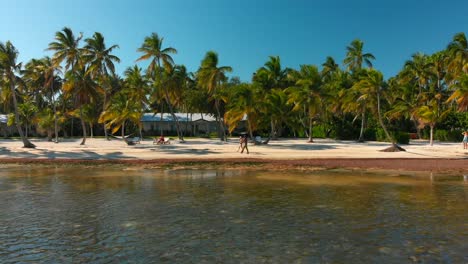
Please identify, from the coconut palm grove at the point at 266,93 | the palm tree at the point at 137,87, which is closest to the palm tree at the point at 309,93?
the coconut palm grove at the point at 266,93

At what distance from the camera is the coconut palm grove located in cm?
3559

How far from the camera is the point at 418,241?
25.4 ft

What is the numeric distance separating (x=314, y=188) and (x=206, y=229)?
676 centimetres

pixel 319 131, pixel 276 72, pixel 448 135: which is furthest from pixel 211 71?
pixel 448 135

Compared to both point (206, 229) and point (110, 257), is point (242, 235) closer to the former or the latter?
point (206, 229)

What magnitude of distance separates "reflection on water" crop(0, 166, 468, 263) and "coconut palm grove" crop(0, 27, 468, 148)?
18991 mm

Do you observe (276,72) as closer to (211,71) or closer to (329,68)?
(211,71)

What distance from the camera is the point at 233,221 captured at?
9359mm

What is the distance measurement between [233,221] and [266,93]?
29743 millimetres

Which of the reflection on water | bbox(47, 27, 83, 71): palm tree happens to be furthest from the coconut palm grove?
the reflection on water

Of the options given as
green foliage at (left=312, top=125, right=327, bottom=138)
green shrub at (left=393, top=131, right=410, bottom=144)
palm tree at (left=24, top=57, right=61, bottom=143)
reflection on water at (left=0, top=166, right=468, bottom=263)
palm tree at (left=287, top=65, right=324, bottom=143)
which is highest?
palm tree at (left=24, top=57, right=61, bottom=143)

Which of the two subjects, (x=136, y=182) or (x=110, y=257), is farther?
(x=136, y=182)

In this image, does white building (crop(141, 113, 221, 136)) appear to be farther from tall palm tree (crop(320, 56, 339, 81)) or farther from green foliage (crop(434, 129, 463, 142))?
green foliage (crop(434, 129, 463, 142))

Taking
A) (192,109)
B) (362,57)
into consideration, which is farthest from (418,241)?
(362,57)
